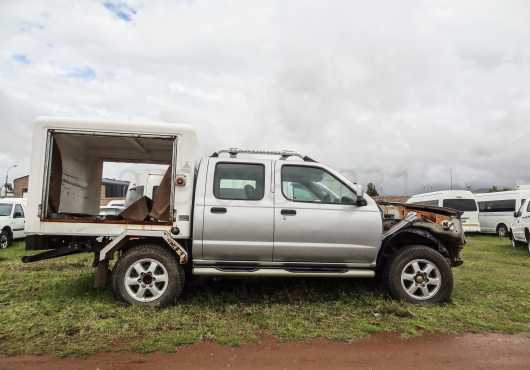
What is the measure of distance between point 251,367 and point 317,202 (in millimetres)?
2417

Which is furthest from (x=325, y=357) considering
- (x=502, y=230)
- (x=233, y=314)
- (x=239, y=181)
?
(x=502, y=230)

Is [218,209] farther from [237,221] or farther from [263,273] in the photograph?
[263,273]

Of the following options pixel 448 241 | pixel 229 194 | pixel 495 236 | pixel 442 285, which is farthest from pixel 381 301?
pixel 495 236

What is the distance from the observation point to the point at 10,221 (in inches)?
539

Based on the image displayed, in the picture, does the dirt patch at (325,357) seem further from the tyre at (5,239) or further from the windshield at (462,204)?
the windshield at (462,204)

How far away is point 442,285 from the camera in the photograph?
5.42 m

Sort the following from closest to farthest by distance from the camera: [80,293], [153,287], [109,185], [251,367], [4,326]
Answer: [251,367] < [4,326] < [153,287] < [80,293] < [109,185]

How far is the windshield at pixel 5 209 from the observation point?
1379 centimetres

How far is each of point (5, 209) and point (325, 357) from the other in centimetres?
1391

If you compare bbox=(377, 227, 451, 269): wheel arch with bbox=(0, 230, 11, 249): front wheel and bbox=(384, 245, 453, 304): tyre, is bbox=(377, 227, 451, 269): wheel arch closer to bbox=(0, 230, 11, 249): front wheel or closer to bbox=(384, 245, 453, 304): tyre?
bbox=(384, 245, 453, 304): tyre

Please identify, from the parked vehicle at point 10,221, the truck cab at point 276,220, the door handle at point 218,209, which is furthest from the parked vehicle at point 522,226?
the parked vehicle at point 10,221

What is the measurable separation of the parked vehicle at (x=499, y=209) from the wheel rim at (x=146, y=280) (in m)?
17.7

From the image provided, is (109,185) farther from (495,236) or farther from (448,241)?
(495,236)

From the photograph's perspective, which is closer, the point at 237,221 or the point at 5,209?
the point at 237,221
